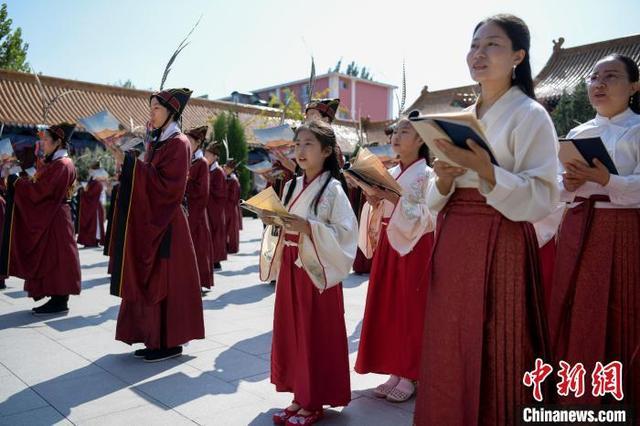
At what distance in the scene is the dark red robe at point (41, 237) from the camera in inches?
219

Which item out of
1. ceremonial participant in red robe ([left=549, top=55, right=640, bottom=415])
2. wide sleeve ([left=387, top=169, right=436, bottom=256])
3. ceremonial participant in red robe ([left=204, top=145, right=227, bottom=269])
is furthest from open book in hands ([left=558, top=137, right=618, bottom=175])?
ceremonial participant in red robe ([left=204, top=145, right=227, bottom=269])

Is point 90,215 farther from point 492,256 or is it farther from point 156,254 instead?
point 492,256

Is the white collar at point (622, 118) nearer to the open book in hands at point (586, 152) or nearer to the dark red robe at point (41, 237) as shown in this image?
the open book in hands at point (586, 152)

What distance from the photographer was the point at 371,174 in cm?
327

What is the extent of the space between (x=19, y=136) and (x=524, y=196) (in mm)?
19413

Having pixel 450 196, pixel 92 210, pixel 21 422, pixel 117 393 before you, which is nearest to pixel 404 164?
pixel 450 196

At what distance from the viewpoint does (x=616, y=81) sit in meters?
2.95

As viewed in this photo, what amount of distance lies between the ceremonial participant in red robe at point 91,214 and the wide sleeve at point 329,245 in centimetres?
980

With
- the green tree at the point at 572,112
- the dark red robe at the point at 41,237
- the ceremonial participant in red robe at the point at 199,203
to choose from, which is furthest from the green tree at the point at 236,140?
the dark red robe at the point at 41,237

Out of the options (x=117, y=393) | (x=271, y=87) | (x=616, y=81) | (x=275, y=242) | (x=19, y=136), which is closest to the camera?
(x=616, y=81)

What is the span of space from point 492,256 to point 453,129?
0.50m

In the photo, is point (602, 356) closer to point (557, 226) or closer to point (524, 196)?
point (557, 226)

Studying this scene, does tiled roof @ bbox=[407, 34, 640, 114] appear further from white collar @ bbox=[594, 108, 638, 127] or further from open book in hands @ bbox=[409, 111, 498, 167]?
open book in hands @ bbox=[409, 111, 498, 167]

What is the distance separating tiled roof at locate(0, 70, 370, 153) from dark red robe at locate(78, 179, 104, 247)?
7252 mm
